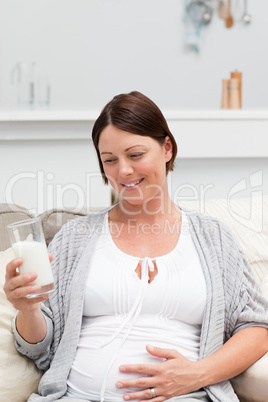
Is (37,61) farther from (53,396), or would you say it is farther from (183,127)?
(53,396)

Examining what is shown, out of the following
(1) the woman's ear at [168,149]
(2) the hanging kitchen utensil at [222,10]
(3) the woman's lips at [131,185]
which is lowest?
(3) the woman's lips at [131,185]

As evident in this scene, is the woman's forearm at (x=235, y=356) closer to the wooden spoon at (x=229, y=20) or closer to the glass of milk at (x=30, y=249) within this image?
the glass of milk at (x=30, y=249)

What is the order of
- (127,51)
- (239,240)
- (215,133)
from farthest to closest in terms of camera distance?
(127,51), (215,133), (239,240)

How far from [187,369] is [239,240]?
2.10 feet

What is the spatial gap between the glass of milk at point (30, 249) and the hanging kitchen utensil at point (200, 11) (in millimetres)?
3532

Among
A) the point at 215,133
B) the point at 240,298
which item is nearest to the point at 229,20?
the point at 215,133

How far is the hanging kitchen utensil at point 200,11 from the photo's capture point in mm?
4461

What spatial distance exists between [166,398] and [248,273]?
1.32 feet

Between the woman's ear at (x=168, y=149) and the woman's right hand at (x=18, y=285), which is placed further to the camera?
the woman's ear at (x=168, y=149)

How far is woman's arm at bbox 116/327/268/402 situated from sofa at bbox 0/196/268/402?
5 centimetres

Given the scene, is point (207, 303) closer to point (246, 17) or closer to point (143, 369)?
point (143, 369)

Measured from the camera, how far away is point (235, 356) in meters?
1.45

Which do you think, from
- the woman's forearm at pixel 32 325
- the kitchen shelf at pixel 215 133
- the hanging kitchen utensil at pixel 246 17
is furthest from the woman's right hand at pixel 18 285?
the hanging kitchen utensil at pixel 246 17

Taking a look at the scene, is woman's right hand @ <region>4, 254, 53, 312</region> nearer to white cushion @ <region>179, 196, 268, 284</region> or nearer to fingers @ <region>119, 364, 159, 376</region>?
fingers @ <region>119, 364, 159, 376</region>
